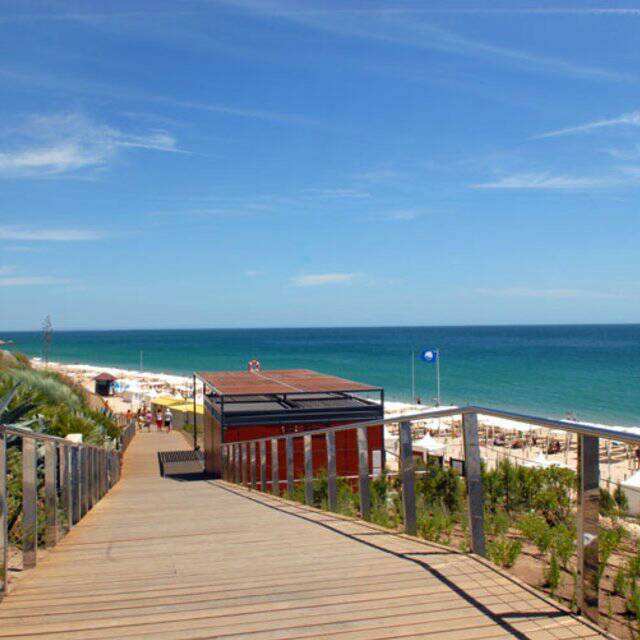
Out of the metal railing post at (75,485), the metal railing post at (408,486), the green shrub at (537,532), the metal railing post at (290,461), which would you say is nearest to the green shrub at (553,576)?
the green shrub at (537,532)

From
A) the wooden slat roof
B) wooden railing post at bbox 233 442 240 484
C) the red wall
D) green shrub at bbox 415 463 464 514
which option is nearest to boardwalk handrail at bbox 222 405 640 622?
green shrub at bbox 415 463 464 514

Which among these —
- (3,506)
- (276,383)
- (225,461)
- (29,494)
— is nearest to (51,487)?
(29,494)

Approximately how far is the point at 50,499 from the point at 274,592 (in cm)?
256

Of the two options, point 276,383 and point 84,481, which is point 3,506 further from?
point 276,383

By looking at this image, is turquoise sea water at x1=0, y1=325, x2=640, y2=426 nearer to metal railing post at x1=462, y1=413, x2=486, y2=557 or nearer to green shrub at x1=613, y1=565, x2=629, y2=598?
metal railing post at x1=462, y1=413, x2=486, y2=557

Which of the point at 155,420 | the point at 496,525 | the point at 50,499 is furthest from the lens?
the point at 155,420

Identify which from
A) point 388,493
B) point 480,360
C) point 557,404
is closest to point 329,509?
point 388,493

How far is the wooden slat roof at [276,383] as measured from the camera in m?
15.0

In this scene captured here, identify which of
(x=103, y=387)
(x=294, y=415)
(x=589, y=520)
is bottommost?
(x=103, y=387)

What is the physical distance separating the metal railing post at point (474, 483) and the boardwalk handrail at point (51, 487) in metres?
2.64

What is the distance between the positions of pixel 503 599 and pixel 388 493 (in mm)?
4431

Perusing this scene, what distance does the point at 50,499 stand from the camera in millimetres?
5359

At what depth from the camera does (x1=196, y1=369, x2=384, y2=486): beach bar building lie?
14430mm

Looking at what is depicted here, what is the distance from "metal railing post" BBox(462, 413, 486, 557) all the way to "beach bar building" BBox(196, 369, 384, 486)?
944cm
